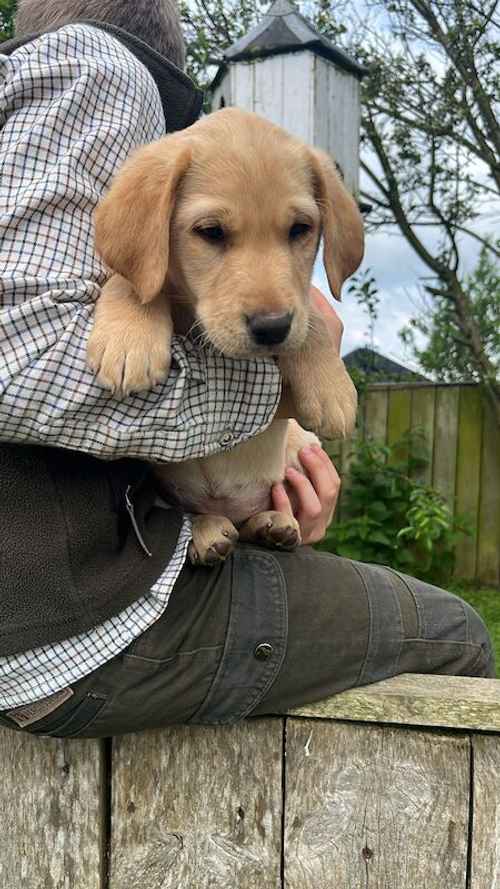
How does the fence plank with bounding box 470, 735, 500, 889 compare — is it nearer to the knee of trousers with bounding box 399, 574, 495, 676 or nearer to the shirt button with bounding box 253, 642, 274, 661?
the knee of trousers with bounding box 399, 574, 495, 676

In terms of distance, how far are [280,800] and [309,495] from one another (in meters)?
0.76

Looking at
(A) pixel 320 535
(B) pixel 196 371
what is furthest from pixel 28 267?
(A) pixel 320 535

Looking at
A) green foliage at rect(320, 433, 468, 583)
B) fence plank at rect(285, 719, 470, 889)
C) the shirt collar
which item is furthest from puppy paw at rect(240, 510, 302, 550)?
green foliage at rect(320, 433, 468, 583)

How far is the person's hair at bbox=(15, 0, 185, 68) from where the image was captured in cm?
199

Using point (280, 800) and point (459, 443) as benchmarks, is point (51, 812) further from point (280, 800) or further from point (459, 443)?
point (459, 443)

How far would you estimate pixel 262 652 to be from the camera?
171cm

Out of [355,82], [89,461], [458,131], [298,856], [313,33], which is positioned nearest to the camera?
[89,461]

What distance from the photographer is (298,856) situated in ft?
5.76

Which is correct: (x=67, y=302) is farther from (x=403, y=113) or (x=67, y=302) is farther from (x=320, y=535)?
(x=403, y=113)

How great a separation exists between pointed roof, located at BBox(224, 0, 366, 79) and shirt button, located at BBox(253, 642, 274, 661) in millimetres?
2555

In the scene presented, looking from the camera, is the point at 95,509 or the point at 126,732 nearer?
the point at 95,509

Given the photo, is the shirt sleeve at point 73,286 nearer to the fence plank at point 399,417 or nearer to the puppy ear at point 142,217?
the puppy ear at point 142,217

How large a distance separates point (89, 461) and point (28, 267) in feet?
1.14

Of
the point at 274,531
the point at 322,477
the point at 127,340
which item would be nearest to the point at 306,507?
the point at 322,477
